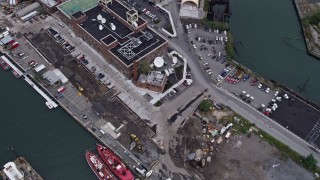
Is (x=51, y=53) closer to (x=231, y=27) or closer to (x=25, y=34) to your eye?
(x=25, y=34)

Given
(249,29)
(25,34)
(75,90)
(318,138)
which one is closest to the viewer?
(318,138)

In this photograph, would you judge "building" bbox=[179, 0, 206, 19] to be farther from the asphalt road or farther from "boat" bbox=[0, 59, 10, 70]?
"boat" bbox=[0, 59, 10, 70]

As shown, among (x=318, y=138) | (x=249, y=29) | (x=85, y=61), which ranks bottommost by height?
(x=318, y=138)

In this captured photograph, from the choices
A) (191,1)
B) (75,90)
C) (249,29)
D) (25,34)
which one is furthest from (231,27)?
(25,34)

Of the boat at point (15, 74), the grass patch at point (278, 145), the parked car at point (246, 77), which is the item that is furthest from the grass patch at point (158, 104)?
the boat at point (15, 74)

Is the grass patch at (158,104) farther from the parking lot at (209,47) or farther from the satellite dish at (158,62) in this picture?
the parking lot at (209,47)

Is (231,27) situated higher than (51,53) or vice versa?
(51,53)
